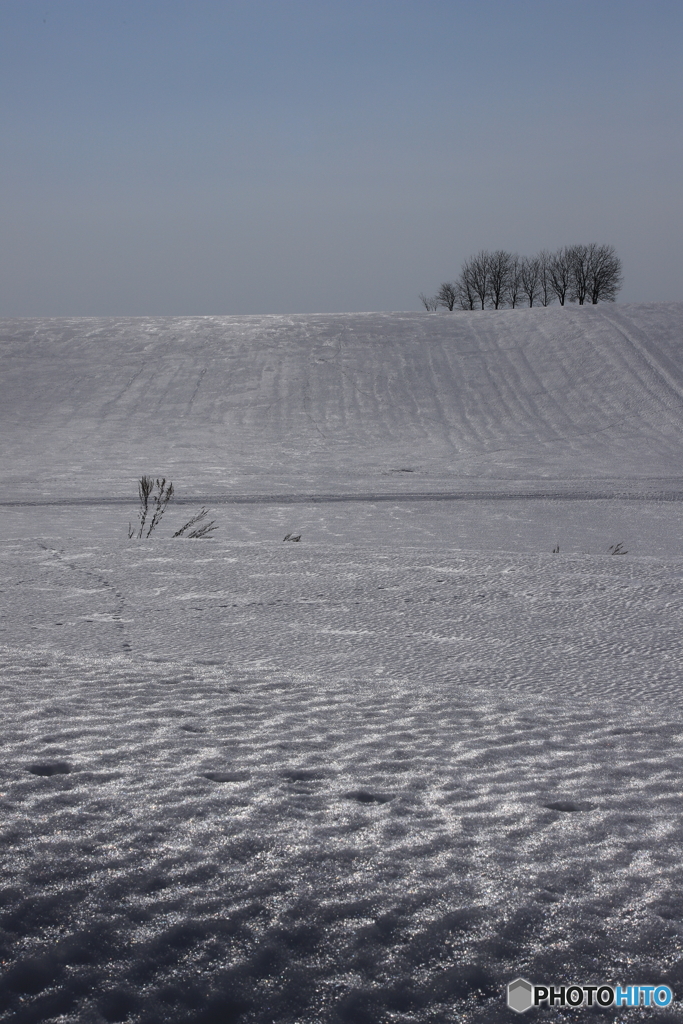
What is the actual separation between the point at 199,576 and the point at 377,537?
2889 millimetres

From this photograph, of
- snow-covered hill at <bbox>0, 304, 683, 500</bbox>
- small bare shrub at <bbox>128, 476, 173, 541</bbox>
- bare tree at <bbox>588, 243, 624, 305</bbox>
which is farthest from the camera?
bare tree at <bbox>588, 243, 624, 305</bbox>

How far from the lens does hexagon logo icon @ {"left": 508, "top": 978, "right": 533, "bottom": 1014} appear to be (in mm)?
1519

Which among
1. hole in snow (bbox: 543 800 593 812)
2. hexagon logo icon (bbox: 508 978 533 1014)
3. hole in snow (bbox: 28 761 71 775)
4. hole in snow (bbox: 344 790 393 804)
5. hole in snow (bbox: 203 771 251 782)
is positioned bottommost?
hexagon logo icon (bbox: 508 978 533 1014)

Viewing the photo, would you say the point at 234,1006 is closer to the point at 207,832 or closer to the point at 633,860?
the point at 207,832

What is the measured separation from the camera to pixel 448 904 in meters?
1.74

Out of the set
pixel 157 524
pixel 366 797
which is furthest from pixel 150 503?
pixel 366 797

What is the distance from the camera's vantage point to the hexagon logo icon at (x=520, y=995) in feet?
→ 4.98

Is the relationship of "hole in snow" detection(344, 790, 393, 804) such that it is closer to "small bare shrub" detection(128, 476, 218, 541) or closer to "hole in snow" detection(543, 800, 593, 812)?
"hole in snow" detection(543, 800, 593, 812)

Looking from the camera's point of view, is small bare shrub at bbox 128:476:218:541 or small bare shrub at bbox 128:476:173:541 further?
small bare shrub at bbox 128:476:173:541

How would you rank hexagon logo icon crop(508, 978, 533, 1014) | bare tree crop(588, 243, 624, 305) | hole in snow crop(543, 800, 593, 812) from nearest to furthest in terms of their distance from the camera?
hexagon logo icon crop(508, 978, 533, 1014) < hole in snow crop(543, 800, 593, 812) < bare tree crop(588, 243, 624, 305)

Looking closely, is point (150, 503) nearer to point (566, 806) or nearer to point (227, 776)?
point (227, 776)

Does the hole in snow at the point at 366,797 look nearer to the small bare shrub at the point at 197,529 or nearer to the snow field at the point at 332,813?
the snow field at the point at 332,813

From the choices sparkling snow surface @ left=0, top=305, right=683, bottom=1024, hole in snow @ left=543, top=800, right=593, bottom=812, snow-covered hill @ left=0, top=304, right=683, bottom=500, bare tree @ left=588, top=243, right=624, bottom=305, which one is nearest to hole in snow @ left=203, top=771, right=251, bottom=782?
sparkling snow surface @ left=0, top=305, right=683, bottom=1024

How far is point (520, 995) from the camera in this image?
5.05 feet
